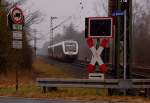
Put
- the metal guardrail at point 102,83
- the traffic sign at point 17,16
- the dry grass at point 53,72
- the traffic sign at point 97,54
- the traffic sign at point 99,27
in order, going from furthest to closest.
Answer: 1. the dry grass at point 53,72
2. the traffic sign at point 17,16
3. the traffic sign at point 97,54
4. the traffic sign at point 99,27
5. the metal guardrail at point 102,83

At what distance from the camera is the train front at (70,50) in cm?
7509

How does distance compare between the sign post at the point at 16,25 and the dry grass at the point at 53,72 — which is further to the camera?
the dry grass at the point at 53,72

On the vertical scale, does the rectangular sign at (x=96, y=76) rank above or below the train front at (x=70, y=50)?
below

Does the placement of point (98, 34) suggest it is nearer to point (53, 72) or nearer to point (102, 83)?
point (102, 83)

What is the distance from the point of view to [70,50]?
247 feet

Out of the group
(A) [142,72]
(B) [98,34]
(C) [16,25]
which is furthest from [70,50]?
(B) [98,34]

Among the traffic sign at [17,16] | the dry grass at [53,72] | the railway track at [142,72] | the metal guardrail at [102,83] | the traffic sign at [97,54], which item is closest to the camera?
the metal guardrail at [102,83]

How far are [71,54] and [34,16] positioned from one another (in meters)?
17.2

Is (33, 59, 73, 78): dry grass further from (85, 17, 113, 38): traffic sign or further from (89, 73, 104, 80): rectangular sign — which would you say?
(85, 17, 113, 38): traffic sign

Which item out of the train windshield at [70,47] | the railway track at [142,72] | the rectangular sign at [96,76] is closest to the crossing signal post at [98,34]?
the rectangular sign at [96,76]

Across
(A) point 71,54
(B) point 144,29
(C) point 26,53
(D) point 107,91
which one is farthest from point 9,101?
(A) point 71,54

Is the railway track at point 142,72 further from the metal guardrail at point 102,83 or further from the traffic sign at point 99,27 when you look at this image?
the metal guardrail at point 102,83

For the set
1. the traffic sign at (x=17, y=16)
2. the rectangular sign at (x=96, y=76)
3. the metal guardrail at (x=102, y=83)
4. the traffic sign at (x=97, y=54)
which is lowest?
the metal guardrail at (x=102, y=83)

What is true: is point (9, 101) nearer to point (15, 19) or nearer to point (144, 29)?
point (15, 19)
